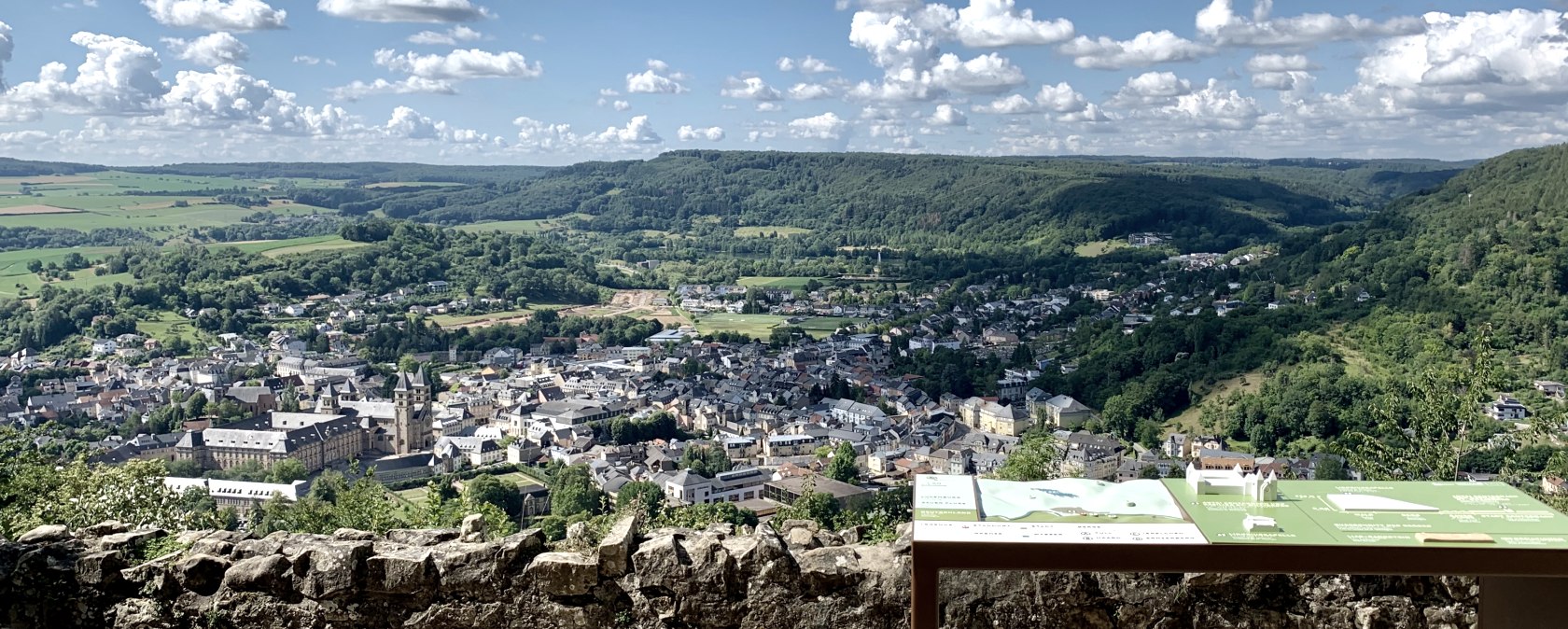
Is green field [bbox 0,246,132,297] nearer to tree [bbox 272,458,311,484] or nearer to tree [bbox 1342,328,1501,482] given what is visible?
tree [bbox 272,458,311,484]

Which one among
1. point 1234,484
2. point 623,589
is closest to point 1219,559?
point 1234,484

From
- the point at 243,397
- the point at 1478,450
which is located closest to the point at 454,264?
the point at 243,397

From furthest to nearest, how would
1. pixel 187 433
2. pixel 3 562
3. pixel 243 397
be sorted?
pixel 243 397 → pixel 187 433 → pixel 3 562

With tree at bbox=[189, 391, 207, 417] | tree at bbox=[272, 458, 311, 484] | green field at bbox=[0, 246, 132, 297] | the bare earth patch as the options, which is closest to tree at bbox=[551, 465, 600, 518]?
tree at bbox=[272, 458, 311, 484]

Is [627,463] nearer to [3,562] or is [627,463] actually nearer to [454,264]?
[3,562]

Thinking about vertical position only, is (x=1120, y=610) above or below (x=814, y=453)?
above

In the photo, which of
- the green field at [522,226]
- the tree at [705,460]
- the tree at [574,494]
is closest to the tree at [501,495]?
the tree at [574,494]
